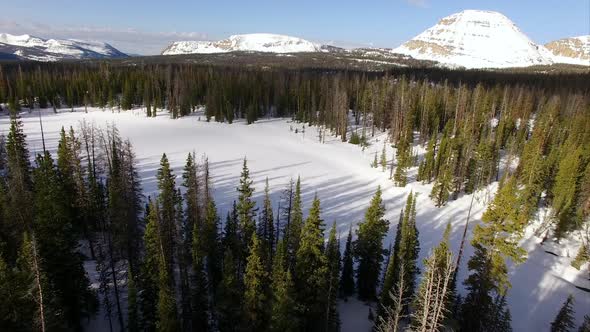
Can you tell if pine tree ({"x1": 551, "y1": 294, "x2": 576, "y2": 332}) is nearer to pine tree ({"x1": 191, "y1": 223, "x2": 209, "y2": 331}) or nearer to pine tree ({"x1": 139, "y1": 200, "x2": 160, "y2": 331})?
pine tree ({"x1": 191, "y1": 223, "x2": 209, "y2": 331})

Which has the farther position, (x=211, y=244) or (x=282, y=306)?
(x=211, y=244)

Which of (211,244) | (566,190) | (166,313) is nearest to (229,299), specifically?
(166,313)

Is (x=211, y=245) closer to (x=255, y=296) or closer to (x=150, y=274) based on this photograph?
(x=150, y=274)

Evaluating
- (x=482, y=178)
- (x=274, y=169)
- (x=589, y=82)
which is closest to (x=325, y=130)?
(x=274, y=169)

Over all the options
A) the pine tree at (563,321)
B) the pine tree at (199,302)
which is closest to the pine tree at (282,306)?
the pine tree at (199,302)

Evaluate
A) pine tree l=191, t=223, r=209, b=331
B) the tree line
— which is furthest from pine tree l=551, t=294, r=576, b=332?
pine tree l=191, t=223, r=209, b=331

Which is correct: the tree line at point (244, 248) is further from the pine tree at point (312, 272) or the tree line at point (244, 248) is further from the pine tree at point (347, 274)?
the pine tree at point (347, 274)

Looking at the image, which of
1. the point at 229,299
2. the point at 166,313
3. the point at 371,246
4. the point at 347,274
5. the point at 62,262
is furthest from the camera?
the point at 347,274
